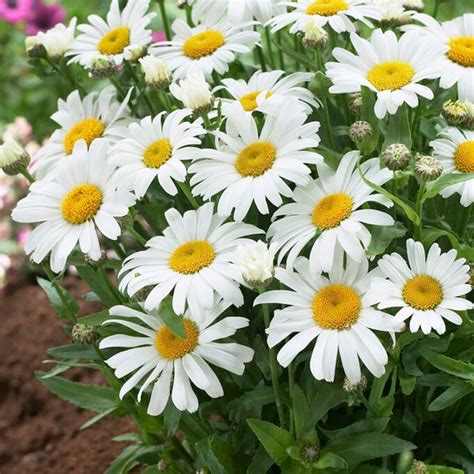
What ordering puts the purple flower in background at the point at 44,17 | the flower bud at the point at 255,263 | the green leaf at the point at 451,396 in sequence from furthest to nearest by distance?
the purple flower in background at the point at 44,17
the green leaf at the point at 451,396
the flower bud at the point at 255,263

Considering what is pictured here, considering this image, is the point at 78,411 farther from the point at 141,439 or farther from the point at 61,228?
the point at 61,228

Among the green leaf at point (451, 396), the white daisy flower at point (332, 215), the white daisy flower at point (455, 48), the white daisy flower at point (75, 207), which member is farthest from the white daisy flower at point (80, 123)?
the green leaf at point (451, 396)

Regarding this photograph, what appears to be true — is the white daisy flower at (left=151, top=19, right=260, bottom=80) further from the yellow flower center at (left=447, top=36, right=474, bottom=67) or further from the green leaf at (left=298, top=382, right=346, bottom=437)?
the green leaf at (left=298, top=382, right=346, bottom=437)

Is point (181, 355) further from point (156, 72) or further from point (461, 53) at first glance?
point (461, 53)

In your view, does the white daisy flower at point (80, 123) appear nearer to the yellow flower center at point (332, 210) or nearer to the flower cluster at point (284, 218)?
the flower cluster at point (284, 218)

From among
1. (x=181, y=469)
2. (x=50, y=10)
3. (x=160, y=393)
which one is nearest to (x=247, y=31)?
(x=160, y=393)

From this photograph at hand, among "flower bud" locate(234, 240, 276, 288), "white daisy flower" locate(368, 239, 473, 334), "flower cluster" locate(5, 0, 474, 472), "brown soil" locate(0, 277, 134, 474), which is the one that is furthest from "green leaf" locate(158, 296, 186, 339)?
"brown soil" locate(0, 277, 134, 474)
